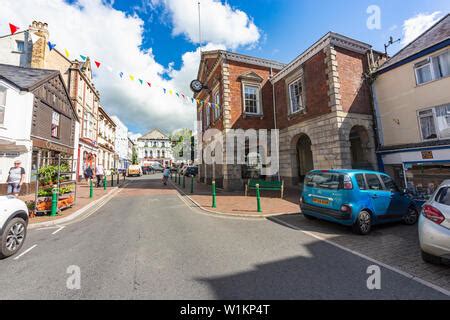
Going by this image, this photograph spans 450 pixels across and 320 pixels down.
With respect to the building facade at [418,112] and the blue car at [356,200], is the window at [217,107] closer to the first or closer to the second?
the building facade at [418,112]

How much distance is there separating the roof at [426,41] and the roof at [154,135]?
64862 millimetres

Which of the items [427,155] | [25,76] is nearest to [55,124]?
[25,76]

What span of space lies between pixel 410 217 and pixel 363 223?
2275mm

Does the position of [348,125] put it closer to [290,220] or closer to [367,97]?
[367,97]

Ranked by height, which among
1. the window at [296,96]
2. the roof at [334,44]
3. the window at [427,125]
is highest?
the roof at [334,44]

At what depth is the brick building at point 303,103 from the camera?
36.8ft

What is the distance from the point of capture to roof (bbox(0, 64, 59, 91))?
1173cm

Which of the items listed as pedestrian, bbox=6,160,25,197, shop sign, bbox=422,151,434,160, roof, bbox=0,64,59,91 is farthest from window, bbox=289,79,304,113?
roof, bbox=0,64,59,91

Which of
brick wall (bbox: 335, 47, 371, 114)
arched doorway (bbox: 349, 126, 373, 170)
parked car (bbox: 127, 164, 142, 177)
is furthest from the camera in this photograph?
parked car (bbox: 127, 164, 142, 177)

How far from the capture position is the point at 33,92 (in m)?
12.1

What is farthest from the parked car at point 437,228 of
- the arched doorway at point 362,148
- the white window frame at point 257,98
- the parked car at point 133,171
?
the parked car at point 133,171

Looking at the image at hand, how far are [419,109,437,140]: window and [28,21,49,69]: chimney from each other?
2652cm

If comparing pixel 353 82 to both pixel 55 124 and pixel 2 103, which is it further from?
pixel 55 124

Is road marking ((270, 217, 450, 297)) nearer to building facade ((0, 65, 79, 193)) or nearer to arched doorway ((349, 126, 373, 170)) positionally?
arched doorway ((349, 126, 373, 170))
